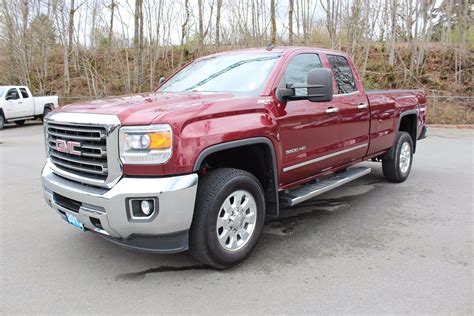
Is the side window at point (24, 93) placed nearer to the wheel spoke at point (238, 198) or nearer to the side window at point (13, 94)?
the side window at point (13, 94)

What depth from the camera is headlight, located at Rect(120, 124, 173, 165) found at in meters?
2.97

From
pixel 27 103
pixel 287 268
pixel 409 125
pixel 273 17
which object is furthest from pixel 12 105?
pixel 287 268

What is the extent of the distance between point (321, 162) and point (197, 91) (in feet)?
5.45

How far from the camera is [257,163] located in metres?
3.97

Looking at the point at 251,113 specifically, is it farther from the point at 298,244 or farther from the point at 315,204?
the point at 315,204

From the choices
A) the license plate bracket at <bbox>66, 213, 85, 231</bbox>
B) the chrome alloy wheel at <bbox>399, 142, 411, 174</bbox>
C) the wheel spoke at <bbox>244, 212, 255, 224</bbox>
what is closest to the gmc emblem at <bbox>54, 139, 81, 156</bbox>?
the license plate bracket at <bbox>66, 213, 85, 231</bbox>

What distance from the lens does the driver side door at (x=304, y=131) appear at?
4.02m

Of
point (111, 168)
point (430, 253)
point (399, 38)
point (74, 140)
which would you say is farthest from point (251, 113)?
point (399, 38)

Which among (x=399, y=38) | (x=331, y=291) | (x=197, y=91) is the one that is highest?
(x=399, y=38)

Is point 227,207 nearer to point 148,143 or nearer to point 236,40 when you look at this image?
point 148,143

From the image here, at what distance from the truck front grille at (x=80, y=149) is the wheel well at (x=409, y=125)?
5467 millimetres

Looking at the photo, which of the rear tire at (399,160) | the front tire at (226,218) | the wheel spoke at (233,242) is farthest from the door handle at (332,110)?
the rear tire at (399,160)

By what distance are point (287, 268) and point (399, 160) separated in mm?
3791

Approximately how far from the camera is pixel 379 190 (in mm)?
6172
